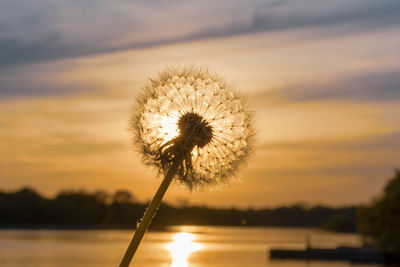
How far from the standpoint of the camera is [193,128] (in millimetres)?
7613

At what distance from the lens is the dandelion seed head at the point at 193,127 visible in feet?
24.8

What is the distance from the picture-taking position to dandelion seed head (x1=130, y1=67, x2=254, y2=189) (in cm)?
757

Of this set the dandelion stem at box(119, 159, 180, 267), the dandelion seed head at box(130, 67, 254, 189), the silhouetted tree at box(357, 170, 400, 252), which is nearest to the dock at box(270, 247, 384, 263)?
the silhouetted tree at box(357, 170, 400, 252)

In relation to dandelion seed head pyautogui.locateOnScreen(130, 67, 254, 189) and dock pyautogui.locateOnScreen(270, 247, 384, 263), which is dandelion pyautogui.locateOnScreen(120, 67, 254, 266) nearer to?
dandelion seed head pyautogui.locateOnScreen(130, 67, 254, 189)

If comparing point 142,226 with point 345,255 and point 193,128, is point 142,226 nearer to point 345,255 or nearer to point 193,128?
point 193,128

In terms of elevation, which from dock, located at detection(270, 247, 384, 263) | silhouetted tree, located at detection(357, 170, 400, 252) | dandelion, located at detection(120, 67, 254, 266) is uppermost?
silhouetted tree, located at detection(357, 170, 400, 252)

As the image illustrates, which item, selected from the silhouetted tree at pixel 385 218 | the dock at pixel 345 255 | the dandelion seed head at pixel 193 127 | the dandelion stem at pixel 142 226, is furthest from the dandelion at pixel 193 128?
the dock at pixel 345 255

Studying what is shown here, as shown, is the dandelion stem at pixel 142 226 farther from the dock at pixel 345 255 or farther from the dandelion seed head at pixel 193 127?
the dock at pixel 345 255

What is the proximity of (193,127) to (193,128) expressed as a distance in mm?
16

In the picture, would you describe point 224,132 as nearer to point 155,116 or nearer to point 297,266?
point 155,116

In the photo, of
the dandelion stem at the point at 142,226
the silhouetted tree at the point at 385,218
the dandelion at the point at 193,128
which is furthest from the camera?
the silhouetted tree at the point at 385,218

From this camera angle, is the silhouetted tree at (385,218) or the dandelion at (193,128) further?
the silhouetted tree at (385,218)

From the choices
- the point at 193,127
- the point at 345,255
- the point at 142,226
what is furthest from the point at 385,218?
the point at 142,226

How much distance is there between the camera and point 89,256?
141m
